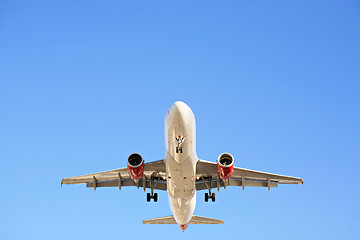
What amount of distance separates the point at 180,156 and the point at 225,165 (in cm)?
295

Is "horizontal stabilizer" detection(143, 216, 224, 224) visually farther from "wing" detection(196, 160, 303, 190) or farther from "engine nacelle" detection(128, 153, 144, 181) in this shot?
"engine nacelle" detection(128, 153, 144, 181)

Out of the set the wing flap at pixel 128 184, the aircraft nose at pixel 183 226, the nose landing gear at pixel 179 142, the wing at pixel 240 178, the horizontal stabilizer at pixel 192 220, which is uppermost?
the nose landing gear at pixel 179 142

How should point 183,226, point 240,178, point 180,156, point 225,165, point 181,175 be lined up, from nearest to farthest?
point 180,156 → point 225,165 → point 181,175 → point 240,178 → point 183,226

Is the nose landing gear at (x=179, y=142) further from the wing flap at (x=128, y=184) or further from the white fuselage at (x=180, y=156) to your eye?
the wing flap at (x=128, y=184)

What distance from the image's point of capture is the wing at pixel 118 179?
30391 millimetres

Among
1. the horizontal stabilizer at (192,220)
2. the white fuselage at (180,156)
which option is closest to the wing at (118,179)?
the white fuselage at (180,156)

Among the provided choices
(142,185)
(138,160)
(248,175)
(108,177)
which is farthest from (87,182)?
(248,175)

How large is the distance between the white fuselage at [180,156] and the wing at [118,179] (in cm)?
221

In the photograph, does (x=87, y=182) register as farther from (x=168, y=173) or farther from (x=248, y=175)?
(x=248, y=175)

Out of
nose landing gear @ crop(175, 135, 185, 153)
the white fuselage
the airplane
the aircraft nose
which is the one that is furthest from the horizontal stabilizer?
nose landing gear @ crop(175, 135, 185, 153)

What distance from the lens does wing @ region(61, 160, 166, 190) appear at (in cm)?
3039

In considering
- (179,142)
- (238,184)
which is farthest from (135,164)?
(238,184)

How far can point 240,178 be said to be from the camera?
3212cm

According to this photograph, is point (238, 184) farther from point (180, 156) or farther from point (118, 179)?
point (180, 156)
